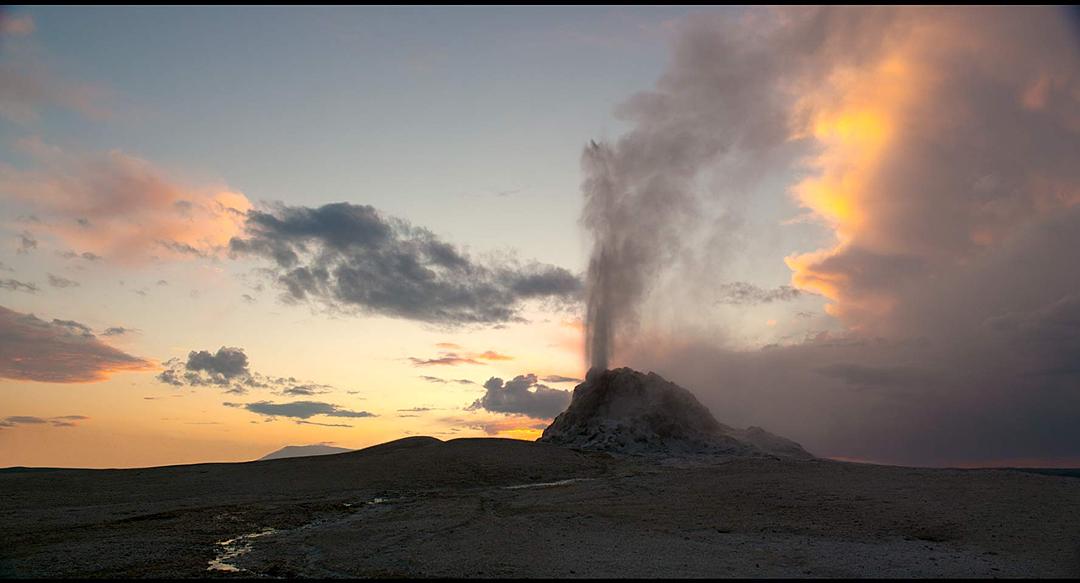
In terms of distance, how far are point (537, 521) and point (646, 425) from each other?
32.0 meters

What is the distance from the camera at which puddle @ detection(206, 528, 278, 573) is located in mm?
19203

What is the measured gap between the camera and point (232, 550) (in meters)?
22.0

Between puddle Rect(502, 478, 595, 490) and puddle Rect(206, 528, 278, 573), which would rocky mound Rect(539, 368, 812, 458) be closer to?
puddle Rect(502, 478, 595, 490)

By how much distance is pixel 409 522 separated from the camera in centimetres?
2700

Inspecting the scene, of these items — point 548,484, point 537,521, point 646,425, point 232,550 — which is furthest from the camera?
point 646,425

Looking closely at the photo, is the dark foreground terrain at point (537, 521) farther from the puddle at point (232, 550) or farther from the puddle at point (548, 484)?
the puddle at point (548, 484)

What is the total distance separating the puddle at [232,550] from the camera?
19.2m

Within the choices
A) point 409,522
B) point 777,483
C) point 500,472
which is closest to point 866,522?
point 777,483

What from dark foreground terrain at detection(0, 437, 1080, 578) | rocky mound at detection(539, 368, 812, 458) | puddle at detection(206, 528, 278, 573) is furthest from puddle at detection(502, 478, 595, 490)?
puddle at detection(206, 528, 278, 573)

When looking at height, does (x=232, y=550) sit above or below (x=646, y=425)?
below

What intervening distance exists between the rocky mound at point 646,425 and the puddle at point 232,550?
33343 millimetres

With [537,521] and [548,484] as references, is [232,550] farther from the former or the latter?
[548,484]

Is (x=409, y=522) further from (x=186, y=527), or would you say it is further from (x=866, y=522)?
(x=866, y=522)

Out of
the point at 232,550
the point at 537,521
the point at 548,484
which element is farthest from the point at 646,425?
the point at 232,550
